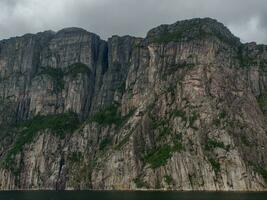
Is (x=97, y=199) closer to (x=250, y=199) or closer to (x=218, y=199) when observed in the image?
(x=218, y=199)

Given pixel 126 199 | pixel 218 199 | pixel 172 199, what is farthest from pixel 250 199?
pixel 126 199

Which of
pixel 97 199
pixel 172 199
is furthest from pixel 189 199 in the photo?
pixel 97 199

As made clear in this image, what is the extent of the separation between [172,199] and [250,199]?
98.1 ft

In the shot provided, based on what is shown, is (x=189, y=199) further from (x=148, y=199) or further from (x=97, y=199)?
(x=97, y=199)

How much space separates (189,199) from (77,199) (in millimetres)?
46360

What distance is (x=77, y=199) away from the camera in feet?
655

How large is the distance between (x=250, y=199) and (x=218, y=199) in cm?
1224

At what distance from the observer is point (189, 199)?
189m

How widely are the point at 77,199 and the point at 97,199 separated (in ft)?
29.8

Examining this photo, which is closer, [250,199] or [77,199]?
[250,199]

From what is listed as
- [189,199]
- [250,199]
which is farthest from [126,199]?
[250,199]

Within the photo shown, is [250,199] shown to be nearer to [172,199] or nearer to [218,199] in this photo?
[218,199]

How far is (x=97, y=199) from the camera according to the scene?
644ft

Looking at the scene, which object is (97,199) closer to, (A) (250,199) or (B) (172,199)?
(B) (172,199)
